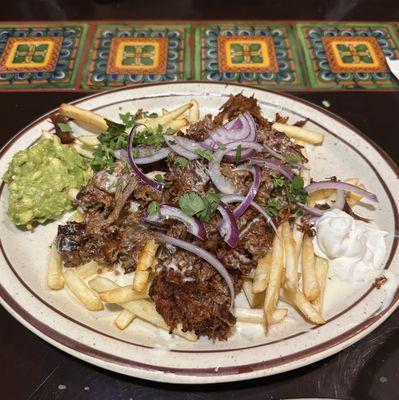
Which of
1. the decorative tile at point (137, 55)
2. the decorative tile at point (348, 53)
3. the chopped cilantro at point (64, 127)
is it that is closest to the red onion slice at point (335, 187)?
the chopped cilantro at point (64, 127)

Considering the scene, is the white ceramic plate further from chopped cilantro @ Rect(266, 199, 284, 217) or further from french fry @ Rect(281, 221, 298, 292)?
chopped cilantro @ Rect(266, 199, 284, 217)

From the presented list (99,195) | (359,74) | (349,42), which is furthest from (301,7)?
(99,195)

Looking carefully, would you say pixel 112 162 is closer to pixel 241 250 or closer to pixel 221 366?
pixel 241 250

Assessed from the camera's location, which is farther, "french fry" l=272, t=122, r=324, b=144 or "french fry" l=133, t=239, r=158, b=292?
"french fry" l=272, t=122, r=324, b=144

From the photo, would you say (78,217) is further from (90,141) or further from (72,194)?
(90,141)

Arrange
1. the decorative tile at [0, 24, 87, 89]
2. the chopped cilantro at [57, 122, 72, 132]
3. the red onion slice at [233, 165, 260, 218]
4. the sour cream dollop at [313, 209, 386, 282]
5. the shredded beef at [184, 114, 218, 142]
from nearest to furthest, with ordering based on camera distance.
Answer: the red onion slice at [233, 165, 260, 218] → the sour cream dollop at [313, 209, 386, 282] → the shredded beef at [184, 114, 218, 142] → the chopped cilantro at [57, 122, 72, 132] → the decorative tile at [0, 24, 87, 89]

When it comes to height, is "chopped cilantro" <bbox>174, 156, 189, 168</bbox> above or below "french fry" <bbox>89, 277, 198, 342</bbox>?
above

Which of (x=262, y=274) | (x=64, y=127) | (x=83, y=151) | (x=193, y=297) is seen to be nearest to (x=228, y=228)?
(x=262, y=274)

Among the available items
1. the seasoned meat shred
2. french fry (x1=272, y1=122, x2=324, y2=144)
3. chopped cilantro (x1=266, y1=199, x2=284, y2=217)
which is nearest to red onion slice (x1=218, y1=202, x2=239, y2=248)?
the seasoned meat shred

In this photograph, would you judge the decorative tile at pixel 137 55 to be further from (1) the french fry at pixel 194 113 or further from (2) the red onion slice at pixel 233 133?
(2) the red onion slice at pixel 233 133
